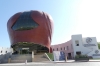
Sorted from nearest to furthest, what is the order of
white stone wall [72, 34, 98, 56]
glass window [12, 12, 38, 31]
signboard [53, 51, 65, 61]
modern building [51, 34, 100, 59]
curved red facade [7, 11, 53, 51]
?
1. signboard [53, 51, 65, 61]
2. curved red facade [7, 11, 53, 51]
3. glass window [12, 12, 38, 31]
4. modern building [51, 34, 100, 59]
5. white stone wall [72, 34, 98, 56]

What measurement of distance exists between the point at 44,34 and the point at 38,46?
488cm

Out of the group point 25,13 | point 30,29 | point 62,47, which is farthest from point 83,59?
point 62,47

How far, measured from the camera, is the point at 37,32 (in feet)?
127

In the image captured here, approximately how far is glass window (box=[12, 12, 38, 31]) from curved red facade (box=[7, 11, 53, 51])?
961 mm

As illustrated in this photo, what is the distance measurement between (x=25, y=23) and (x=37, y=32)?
4.98 metres

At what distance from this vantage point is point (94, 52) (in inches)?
1692

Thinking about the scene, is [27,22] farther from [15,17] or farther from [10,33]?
[10,33]

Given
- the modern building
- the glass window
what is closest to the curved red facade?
the glass window

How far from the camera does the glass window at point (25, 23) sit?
3894cm

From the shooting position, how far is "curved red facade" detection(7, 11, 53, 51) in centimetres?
3825

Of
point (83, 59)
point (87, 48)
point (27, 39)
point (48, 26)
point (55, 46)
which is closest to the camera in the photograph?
point (83, 59)

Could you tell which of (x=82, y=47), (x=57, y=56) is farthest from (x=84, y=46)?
(x=57, y=56)

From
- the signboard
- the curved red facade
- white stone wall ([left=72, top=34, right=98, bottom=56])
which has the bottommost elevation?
the signboard

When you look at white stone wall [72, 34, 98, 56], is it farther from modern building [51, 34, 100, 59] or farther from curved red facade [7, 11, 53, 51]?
curved red facade [7, 11, 53, 51]
